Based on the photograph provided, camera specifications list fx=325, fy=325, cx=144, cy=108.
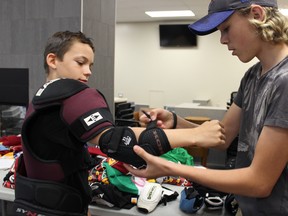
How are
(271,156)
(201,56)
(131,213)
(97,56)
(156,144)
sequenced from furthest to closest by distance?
(201,56), (97,56), (131,213), (156,144), (271,156)

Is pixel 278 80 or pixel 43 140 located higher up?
pixel 278 80

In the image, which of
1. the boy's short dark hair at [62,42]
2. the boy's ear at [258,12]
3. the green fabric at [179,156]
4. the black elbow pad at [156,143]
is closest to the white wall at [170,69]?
the green fabric at [179,156]

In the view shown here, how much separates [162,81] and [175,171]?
24.1 ft

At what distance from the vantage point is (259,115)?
1.09m

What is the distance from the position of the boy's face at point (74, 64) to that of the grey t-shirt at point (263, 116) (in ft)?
2.11

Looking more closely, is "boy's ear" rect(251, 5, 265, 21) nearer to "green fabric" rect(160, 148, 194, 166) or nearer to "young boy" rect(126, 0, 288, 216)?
"young boy" rect(126, 0, 288, 216)

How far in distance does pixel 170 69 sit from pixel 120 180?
670 cm

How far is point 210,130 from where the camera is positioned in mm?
1105

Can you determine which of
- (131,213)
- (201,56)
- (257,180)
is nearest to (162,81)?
(201,56)

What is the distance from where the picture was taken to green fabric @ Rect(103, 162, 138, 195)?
1692 mm

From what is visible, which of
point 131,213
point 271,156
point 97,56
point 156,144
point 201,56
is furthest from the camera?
point 201,56

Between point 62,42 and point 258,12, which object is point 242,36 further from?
point 62,42

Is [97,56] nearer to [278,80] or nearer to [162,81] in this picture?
[278,80]

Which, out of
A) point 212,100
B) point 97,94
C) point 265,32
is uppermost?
point 265,32
